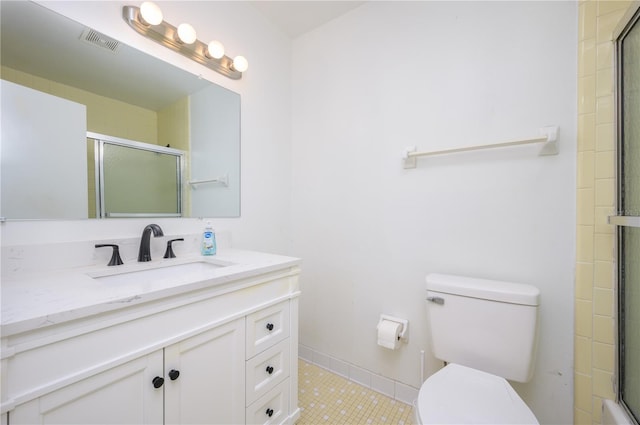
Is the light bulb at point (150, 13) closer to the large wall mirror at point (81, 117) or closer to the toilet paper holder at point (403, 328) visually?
the large wall mirror at point (81, 117)

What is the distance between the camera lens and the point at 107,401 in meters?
0.67

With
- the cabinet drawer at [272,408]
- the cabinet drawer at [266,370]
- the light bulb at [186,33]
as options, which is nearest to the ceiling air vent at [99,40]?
the light bulb at [186,33]

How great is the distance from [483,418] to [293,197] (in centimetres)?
152

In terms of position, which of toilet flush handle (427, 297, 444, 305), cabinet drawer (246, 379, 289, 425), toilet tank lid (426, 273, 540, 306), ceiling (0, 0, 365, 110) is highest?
ceiling (0, 0, 365, 110)

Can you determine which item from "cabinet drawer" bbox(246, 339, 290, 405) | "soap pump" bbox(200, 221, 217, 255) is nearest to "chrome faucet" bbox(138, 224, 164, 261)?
"soap pump" bbox(200, 221, 217, 255)

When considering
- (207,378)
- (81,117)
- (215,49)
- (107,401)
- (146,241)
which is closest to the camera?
(107,401)

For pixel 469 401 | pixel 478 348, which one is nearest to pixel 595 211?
pixel 478 348

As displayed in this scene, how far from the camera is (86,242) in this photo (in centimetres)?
102

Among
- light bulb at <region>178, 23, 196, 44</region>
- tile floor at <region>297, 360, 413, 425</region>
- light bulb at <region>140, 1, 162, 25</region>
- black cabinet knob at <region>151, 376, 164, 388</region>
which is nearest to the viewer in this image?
black cabinet knob at <region>151, 376, 164, 388</region>

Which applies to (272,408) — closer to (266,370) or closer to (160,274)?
(266,370)

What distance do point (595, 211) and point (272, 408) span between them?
5.05 feet

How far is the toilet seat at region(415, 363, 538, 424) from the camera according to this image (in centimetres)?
83

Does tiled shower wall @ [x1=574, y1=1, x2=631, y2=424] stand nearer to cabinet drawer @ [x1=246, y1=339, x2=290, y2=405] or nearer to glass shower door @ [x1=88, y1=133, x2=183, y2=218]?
cabinet drawer @ [x1=246, y1=339, x2=290, y2=405]

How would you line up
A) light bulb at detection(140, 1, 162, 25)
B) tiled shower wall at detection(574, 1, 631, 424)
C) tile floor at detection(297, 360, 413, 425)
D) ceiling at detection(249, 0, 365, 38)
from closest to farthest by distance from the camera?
tiled shower wall at detection(574, 1, 631, 424)
light bulb at detection(140, 1, 162, 25)
tile floor at detection(297, 360, 413, 425)
ceiling at detection(249, 0, 365, 38)
